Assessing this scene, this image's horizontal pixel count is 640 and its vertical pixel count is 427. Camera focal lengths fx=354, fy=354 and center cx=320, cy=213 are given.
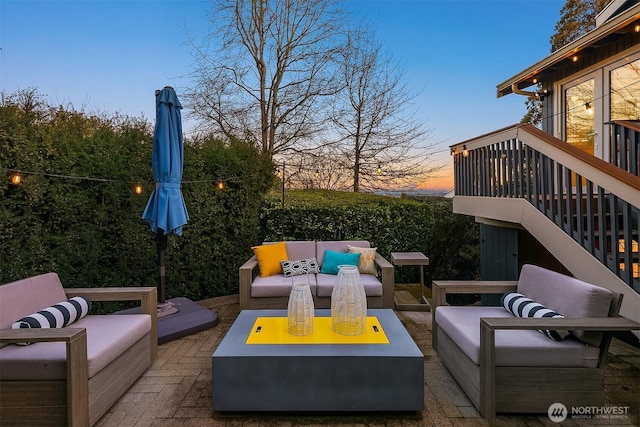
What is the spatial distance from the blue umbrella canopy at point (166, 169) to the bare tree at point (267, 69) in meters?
3.61

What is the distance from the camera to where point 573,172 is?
3.83 metres

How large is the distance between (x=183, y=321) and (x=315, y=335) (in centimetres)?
188

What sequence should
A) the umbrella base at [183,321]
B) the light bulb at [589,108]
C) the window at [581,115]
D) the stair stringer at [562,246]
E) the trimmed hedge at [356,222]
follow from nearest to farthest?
1. the stair stringer at [562,246]
2. the umbrella base at [183,321]
3. the light bulb at [589,108]
4. the window at [581,115]
5. the trimmed hedge at [356,222]

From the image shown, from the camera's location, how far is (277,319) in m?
2.90

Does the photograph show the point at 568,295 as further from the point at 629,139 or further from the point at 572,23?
the point at 572,23

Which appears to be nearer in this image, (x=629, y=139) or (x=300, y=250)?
(x=629, y=139)

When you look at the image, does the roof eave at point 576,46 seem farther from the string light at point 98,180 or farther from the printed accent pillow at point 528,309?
the string light at point 98,180

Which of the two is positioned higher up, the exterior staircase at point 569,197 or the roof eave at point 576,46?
the roof eave at point 576,46

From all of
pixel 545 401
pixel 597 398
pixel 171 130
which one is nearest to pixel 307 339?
pixel 545 401

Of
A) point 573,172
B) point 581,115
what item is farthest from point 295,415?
point 581,115

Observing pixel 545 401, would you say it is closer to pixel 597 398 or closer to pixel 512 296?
pixel 597 398

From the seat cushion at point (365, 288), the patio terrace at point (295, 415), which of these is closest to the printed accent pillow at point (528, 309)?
the patio terrace at point (295, 415)

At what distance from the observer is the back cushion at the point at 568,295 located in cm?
218

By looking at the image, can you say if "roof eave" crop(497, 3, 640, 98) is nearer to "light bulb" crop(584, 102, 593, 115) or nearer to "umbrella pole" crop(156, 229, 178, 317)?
"light bulb" crop(584, 102, 593, 115)
